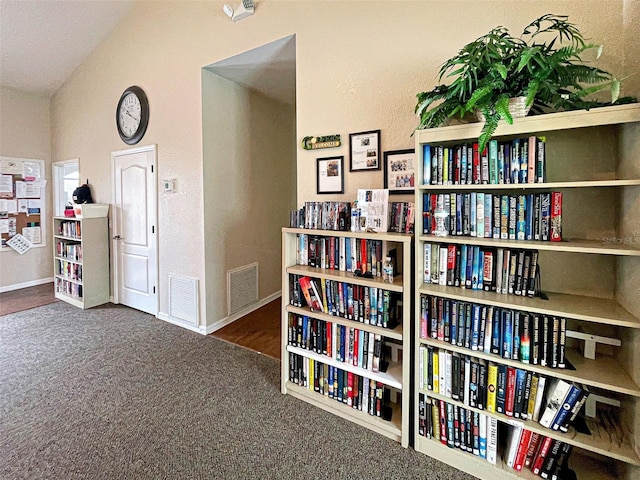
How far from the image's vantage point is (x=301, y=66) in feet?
7.50

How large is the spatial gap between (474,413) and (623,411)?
2.00ft

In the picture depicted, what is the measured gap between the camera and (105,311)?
365cm

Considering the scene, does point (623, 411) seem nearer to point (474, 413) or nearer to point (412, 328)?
point (474, 413)

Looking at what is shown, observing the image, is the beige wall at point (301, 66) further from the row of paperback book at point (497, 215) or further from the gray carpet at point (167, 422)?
the gray carpet at point (167, 422)

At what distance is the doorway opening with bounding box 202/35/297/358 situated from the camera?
9.84ft

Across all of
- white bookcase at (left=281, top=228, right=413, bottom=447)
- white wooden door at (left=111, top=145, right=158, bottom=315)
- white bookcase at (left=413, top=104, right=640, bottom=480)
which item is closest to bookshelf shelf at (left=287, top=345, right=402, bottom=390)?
white bookcase at (left=281, top=228, right=413, bottom=447)

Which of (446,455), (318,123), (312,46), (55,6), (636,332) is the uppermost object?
(55,6)

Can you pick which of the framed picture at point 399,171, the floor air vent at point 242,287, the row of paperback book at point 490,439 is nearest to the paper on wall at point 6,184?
the floor air vent at point 242,287

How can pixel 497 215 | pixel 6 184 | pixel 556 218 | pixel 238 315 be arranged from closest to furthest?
pixel 556 218 → pixel 497 215 → pixel 238 315 → pixel 6 184

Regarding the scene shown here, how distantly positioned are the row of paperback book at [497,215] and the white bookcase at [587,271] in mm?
58

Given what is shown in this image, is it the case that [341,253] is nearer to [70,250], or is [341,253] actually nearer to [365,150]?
[365,150]

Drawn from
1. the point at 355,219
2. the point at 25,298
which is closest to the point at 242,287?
the point at 355,219

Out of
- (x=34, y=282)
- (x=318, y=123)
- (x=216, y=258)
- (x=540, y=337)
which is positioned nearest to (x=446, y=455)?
(x=540, y=337)

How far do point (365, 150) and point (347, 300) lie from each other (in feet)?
3.33
